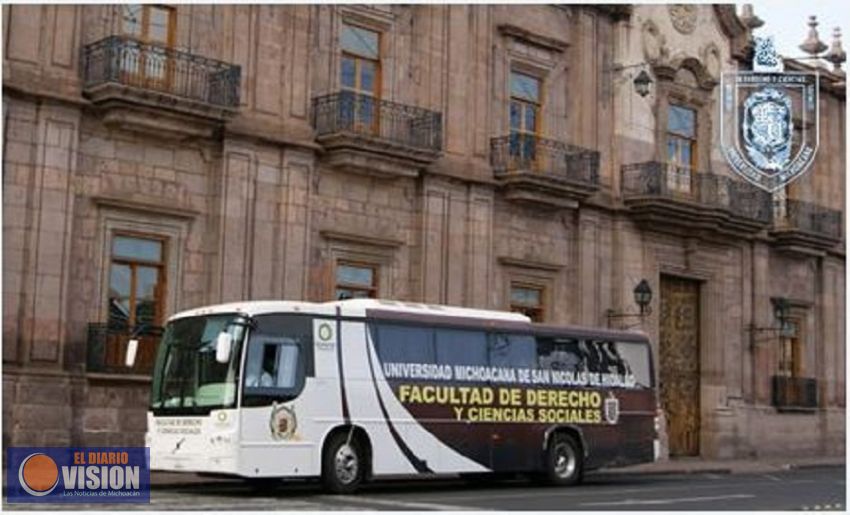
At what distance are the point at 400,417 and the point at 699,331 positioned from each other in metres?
16.2

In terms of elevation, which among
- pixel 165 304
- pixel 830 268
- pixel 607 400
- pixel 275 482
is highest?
pixel 830 268

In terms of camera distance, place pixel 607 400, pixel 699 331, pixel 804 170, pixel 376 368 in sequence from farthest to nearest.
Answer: pixel 804 170, pixel 699 331, pixel 607 400, pixel 376 368

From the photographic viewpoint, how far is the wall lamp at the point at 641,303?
31.0 metres

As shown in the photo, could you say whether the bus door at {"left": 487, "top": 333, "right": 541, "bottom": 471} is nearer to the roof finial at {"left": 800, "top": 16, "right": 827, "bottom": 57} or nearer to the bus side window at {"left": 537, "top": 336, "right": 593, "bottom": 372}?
the bus side window at {"left": 537, "top": 336, "right": 593, "bottom": 372}

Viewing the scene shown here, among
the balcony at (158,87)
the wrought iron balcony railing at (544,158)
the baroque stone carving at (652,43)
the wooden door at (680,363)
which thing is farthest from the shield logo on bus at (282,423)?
the baroque stone carving at (652,43)

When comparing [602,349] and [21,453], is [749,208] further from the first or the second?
[21,453]

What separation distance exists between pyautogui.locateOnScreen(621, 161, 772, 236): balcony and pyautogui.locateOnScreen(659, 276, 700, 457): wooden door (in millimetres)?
1754

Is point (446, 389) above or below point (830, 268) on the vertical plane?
below

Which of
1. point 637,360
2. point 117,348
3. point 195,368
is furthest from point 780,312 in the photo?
point 195,368

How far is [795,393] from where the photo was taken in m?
37.0

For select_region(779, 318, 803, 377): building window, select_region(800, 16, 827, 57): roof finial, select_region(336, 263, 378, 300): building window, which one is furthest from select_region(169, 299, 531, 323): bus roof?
select_region(800, 16, 827, 57): roof finial

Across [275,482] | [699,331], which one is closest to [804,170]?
[699,331]

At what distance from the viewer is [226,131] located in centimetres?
2481

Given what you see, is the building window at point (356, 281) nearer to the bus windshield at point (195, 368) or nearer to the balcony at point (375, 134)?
the balcony at point (375, 134)
